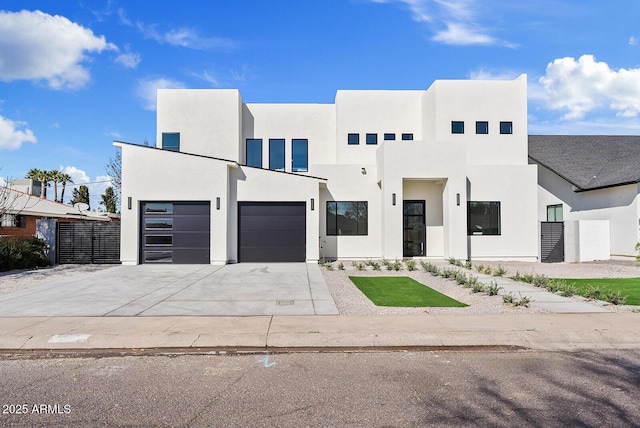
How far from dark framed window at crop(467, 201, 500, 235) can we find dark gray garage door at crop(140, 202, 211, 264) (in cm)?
1178

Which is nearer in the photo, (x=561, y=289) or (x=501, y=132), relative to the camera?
(x=561, y=289)

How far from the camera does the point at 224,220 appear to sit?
53.8 feet

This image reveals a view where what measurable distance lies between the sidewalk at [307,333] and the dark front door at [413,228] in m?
11.8

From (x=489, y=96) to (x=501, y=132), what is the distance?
6.20 feet

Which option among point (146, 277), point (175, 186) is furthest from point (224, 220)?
point (146, 277)

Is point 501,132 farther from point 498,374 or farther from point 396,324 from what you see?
point 498,374

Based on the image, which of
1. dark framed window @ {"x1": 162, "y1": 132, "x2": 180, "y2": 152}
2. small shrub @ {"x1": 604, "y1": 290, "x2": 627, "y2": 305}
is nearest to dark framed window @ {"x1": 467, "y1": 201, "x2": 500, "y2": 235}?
small shrub @ {"x1": 604, "y1": 290, "x2": 627, "y2": 305}

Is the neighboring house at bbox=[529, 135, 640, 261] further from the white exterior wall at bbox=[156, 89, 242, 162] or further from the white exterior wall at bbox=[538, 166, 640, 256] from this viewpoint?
the white exterior wall at bbox=[156, 89, 242, 162]

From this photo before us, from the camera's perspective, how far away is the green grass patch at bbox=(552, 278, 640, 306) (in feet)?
31.3

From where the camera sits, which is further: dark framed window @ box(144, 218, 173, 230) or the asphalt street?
dark framed window @ box(144, 218, 173, 230)

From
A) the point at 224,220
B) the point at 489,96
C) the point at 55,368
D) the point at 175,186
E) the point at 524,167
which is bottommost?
the point at 55,368

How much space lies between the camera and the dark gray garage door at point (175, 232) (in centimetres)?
1645

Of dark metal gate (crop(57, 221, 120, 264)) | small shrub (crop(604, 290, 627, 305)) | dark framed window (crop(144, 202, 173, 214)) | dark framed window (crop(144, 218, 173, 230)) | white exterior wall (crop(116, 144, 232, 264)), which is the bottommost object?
small shrub (crop(604, 290, 627, 305))

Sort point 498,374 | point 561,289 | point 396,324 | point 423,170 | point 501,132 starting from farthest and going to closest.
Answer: point 501,132 → point 423,170 → point 561,289 → point 396,324 → point 498,374
